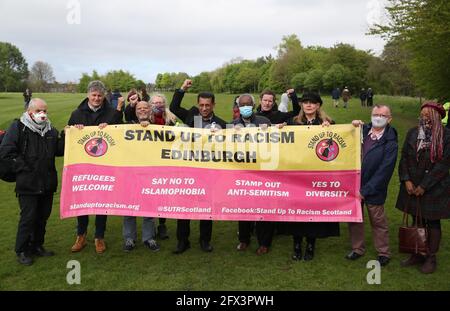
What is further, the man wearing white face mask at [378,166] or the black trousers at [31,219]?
the black trousers at [31,219]

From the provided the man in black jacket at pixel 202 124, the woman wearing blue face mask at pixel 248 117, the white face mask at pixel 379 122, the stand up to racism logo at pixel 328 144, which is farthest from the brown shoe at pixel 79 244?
the white face mask at pixel 379 122

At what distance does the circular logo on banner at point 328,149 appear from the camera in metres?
5.96

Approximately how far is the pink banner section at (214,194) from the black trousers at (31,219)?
29 cm

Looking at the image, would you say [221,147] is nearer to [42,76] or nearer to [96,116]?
[96,116]

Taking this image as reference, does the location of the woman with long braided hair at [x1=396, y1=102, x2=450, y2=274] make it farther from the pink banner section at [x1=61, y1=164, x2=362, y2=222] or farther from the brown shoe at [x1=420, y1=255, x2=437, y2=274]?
the pink banner section at [x1=61, y1=164, x2=362, y2=222]

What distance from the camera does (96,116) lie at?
Result: 637 cm

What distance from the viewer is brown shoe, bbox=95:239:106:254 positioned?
21.0 feet

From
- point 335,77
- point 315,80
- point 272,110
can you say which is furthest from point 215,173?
point 315,80

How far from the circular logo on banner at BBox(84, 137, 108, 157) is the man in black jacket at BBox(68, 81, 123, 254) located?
22 cm

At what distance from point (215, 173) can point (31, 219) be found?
263cm

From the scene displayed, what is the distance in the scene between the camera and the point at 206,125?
6.39 meters

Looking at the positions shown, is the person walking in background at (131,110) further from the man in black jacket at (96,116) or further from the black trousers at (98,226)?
the black trousers at (98,226)

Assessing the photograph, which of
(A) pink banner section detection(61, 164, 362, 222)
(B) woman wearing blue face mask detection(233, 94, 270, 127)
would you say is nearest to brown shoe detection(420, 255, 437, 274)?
(A) pink banner section detection(61, 164, 362, 222)

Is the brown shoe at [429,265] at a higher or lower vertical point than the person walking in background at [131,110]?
lower
